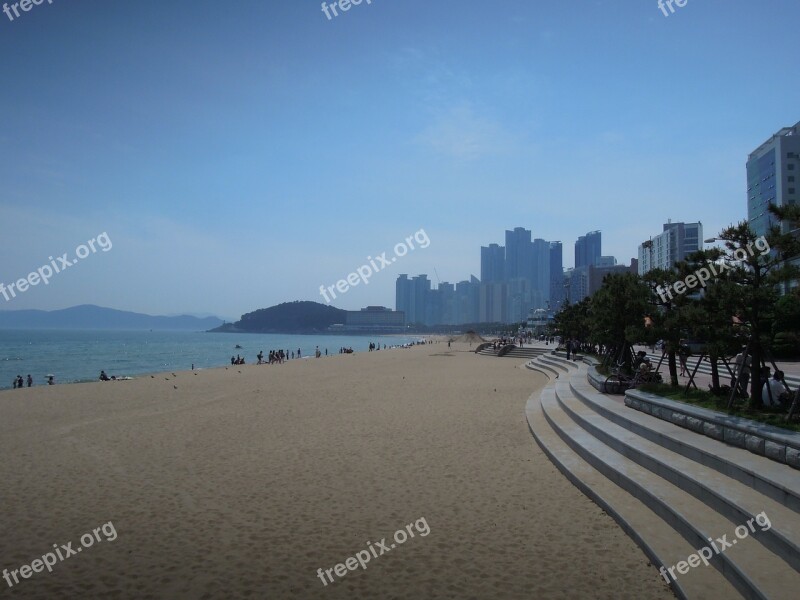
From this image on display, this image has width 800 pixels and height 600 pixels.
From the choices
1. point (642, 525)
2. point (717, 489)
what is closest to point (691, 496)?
point (717, 489)

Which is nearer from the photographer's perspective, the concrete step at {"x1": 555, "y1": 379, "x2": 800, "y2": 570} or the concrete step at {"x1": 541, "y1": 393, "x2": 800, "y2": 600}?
Result: the concrete step at {"x1": 541, "y1": 393, "x2": 800, "y2": 600}

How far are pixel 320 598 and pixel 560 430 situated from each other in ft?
21.5

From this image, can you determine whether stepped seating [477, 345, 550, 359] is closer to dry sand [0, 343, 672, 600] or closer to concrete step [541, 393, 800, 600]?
dry sand [0, 343, 672, 600]

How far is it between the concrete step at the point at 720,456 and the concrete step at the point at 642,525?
0.97 m

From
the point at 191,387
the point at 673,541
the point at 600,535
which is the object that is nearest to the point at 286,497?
the point at 600,535

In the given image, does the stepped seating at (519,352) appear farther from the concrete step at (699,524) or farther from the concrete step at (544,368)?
the concrete step at (699,524)

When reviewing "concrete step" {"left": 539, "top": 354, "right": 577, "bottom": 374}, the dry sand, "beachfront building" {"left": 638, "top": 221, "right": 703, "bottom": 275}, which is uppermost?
"beachfront building" {"left": 638, "top": 221, "right": 703, "bottom": 275}

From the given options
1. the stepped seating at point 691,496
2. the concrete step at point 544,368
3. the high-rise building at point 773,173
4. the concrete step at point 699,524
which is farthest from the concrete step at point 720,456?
the high-rise building at point 773,173

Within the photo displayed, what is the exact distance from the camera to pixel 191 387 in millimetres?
22578

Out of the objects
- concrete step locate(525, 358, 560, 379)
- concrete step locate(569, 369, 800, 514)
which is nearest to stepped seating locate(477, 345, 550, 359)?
concrete step locate(525, 358, 560, 379)

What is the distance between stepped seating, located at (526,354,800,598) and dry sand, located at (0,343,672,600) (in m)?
0.31

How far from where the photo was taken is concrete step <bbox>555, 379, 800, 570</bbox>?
430 centimetres

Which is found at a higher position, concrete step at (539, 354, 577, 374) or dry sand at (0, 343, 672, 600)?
concrete step at (539, 354, 577, 374)

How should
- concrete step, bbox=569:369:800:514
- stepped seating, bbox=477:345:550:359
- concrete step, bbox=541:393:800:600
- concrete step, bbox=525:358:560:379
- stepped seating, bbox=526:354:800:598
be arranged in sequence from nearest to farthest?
concrete step, bbox=541:393:800:600 → stepped seating, bbox=526:354:800:598 → concrete step, bbox=569:369:800:514 → concrete step, bbox=525:358:560:379 → stepped seating, bbox=477:345:550:359
